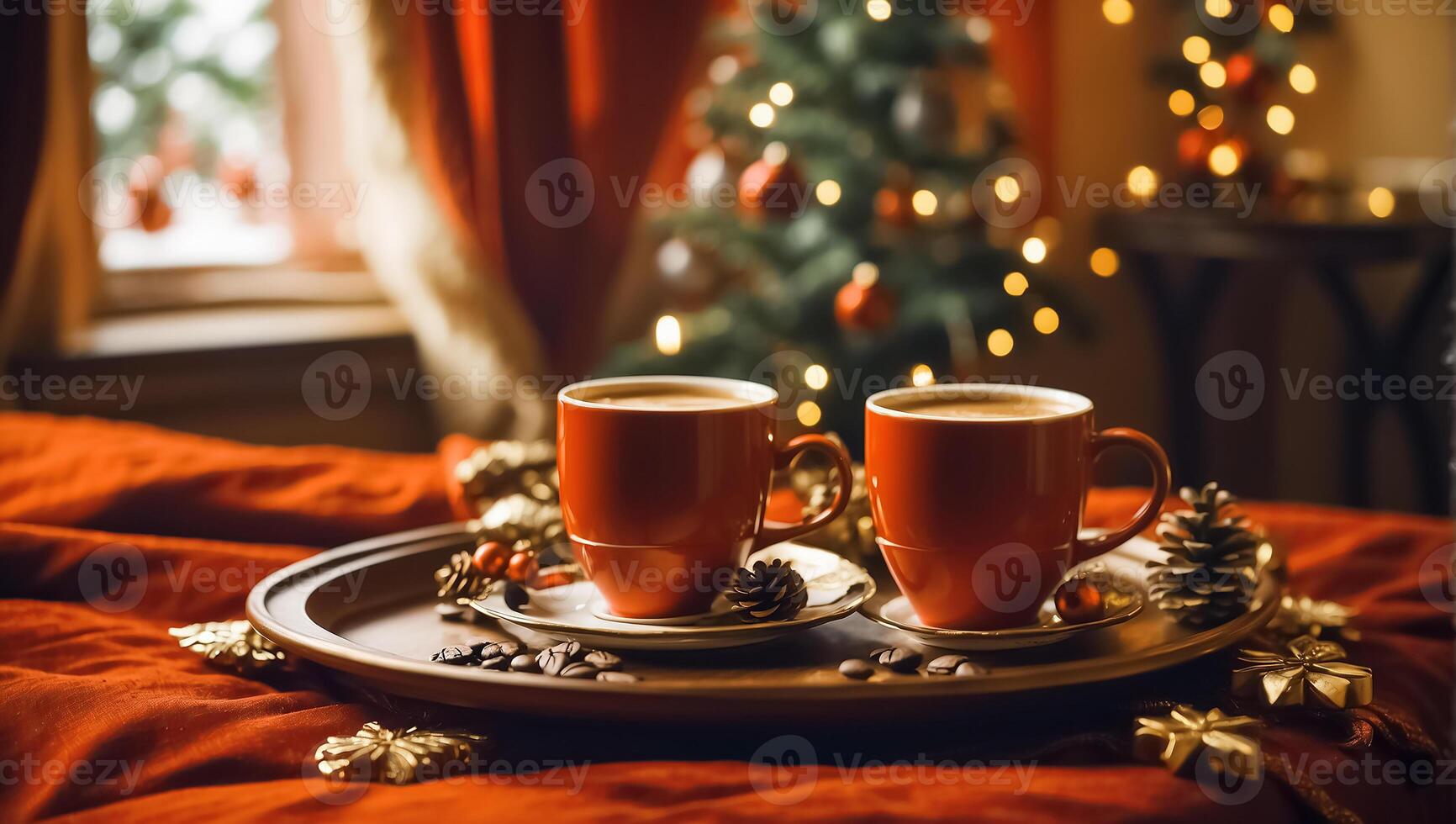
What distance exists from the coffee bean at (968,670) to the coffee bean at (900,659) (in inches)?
0.9

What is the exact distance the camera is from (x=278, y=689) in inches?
27.8

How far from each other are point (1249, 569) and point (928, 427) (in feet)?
0.75

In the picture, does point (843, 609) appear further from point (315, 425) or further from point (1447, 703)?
point (315, 425)

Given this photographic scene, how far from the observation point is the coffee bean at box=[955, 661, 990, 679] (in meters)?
0.60

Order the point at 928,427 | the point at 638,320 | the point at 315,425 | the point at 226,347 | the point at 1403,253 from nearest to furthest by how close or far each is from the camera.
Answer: the point at 928,427, the point at 1403,253, the point at 226,347, the point at 315,425, the point at 638,320

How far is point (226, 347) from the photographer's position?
2.18m

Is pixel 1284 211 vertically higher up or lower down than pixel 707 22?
lower down

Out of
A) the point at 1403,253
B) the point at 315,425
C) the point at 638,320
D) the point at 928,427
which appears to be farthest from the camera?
the point at 638,320

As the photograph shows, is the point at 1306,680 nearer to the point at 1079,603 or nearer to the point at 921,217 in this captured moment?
the point at 1079,603

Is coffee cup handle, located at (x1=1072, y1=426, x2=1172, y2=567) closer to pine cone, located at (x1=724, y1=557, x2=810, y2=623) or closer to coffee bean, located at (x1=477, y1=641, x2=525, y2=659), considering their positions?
pine cone, located at (x1=724, y1=557, x2=810, y2=623)

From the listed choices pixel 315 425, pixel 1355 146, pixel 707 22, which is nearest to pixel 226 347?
pixel 315 425

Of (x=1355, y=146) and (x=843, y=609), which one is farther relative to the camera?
(x=1355, y=146)

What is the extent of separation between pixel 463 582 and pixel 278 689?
0.12m

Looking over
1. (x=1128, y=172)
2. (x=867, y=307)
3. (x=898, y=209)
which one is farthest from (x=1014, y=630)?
(x=1128, y=172)
